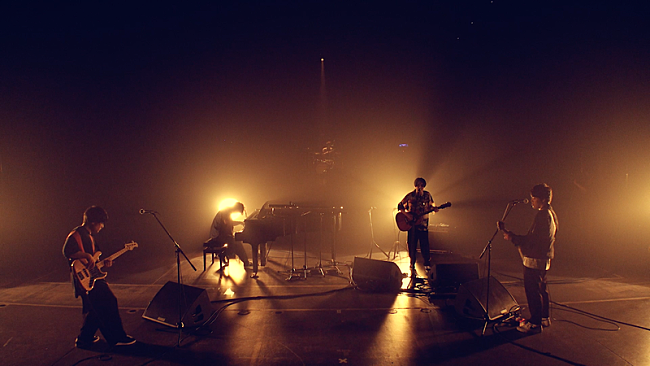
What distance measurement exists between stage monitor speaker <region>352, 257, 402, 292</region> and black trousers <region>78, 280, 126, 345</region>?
335cm

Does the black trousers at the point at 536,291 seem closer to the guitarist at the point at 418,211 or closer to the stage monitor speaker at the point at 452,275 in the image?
the stage monitor speaker at the point at 452,275

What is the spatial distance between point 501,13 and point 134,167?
1113 cm

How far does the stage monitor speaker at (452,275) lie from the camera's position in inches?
204

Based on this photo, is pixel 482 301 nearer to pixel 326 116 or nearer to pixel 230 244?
pixel 230 244

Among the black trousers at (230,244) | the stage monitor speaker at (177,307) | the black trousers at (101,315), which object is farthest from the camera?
the black trousers at (230,244)

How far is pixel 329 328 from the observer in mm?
4152

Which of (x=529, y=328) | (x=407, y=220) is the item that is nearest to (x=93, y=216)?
(x=407, y=220)

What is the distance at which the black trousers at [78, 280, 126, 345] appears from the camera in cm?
357

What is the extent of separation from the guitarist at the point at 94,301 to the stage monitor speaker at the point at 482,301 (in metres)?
3.80

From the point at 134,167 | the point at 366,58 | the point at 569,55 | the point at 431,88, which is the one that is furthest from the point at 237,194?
the point at 569,55

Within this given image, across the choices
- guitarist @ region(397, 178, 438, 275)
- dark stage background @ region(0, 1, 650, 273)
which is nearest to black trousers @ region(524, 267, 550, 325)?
guitarist @ region(397, 178, 438, 275)

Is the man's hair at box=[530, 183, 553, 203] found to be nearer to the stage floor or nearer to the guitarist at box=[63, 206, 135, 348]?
the stage floor

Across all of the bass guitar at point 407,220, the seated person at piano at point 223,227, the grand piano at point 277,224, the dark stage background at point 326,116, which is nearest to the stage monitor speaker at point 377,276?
the bass guitar at point 407,220

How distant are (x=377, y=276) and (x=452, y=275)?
113 centimetres
